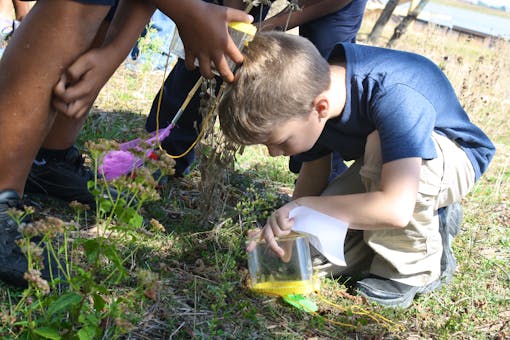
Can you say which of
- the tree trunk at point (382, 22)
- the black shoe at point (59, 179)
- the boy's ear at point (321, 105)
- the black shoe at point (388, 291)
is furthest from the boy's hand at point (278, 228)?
the tree trunk at point (382, 22)

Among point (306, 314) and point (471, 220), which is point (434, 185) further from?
point (471, 220)

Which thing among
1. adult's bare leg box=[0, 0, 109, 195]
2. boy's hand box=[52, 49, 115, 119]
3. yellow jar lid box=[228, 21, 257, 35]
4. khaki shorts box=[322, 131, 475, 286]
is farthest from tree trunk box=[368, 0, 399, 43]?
adult's bare leg box=[0, 0, 109, 195]

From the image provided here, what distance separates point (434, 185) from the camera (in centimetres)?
222

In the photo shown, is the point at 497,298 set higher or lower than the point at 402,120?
lower

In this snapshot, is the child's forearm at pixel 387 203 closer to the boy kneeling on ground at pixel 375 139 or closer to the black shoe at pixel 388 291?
the boy kneeling on ground at pixel 375 139

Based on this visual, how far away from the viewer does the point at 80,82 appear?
72.2 inches

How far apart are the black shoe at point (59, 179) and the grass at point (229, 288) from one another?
69mm

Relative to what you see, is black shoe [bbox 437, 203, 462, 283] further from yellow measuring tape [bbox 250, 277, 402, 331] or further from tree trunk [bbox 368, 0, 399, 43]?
tree trunk [bbox 368, 0, 399, 43]

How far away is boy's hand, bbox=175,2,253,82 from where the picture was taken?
1.75 m

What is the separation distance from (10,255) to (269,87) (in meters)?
0.96

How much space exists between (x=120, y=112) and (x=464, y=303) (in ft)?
7.98

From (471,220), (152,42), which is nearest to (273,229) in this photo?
(471,220)

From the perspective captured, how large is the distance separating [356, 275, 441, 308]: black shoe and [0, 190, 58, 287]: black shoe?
1.17m

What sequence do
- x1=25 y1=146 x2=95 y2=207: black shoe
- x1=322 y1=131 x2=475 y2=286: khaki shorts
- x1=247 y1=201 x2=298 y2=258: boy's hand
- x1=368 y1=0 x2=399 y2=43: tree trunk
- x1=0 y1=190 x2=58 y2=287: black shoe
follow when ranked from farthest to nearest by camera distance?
x1=368 y1=0 x2=399 y2=43: tree trunk, x1=25 y1=146 x2=95 y2=207: black shoe, x1=322 y1=131 x2=475 y2=286: khaki shorts, x1=247 y1=201 x2=298 y2=258: boy's hand, x1=0 y1=190 x2=58 y2=287: black shoe
